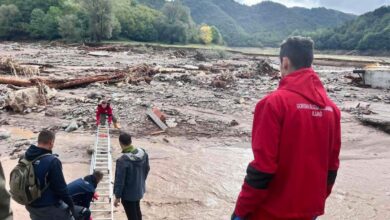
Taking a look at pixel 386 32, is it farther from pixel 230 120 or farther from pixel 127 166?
pixel 127 166

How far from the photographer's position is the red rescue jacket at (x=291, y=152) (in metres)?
2.49

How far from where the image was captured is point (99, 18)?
217 ft

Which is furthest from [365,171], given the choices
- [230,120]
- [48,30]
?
[48,30]

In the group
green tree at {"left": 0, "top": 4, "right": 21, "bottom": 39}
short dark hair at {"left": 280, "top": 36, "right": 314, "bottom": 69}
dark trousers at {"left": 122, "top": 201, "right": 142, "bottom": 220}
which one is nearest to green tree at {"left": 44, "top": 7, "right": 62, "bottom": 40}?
green tree at {"left": 0, "top": 4, "right": 21, "bottom": 39}

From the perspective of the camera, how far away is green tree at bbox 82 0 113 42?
6594cm

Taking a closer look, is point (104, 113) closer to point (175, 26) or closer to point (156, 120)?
point (156, 120)

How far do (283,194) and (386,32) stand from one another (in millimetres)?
87060

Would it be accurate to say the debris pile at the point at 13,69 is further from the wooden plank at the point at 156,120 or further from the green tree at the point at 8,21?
the green tree at the point at 8,21

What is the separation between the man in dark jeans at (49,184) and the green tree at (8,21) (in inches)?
2983

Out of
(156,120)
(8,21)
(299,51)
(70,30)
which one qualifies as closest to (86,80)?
(156,120)

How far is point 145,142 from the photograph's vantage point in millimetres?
10531

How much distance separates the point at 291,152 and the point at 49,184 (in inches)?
93.7

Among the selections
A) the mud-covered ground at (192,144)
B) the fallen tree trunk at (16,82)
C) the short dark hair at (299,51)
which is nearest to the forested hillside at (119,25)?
the fallen tree trunk at (16,82)

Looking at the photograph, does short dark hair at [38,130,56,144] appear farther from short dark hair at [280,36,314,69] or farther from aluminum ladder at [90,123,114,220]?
short dark hair at [280,36,314,69]
